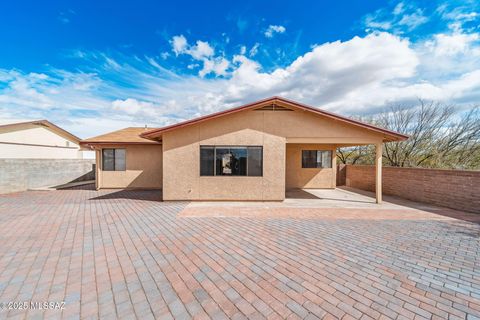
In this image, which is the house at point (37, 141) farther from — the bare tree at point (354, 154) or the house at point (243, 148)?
the bare tree at point (354, 154)

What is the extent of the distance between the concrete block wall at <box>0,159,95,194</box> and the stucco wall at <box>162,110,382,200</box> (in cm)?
994

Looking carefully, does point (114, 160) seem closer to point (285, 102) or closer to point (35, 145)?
point (35, 145)

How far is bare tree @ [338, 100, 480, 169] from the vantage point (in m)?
11.4

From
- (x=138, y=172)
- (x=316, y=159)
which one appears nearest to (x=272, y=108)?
(x=316, y=159)

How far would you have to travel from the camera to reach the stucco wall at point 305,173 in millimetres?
12570

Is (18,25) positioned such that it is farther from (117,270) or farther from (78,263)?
(117,270)

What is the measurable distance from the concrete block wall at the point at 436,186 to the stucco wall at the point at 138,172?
44.1 ft

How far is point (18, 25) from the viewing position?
1053 centimetres

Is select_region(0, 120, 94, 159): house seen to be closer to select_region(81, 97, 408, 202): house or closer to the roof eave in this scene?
select_region(81, 97, 408, 202): house

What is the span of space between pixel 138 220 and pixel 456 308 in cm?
681

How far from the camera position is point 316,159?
12.7 metres

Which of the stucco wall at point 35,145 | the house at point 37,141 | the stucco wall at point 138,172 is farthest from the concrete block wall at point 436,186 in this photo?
the stucco wall at point 35,145

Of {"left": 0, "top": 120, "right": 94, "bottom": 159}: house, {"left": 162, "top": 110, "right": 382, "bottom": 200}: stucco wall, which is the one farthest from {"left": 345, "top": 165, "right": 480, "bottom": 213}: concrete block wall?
{"left": 0, "top": 120, "right": 94, "bottom": 159}: house

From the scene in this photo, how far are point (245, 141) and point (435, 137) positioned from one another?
45.1 ft
